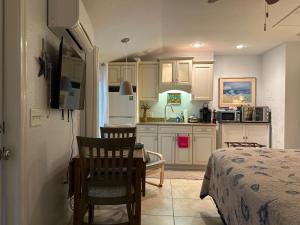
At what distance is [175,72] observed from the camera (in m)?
5.35

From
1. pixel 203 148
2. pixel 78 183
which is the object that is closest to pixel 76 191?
pixel 78 183

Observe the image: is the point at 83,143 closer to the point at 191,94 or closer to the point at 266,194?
the point at 266,194

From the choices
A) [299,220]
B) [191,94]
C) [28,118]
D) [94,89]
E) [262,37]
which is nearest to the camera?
[299,220]

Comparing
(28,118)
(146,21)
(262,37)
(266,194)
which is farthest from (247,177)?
(262,37)

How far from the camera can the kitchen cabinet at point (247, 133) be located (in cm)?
525

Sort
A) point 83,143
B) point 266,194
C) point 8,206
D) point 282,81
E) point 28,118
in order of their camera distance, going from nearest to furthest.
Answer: point 266,194
point 8,206
point 28,118
point 83,143
point 282,81

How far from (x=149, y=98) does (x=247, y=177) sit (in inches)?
152

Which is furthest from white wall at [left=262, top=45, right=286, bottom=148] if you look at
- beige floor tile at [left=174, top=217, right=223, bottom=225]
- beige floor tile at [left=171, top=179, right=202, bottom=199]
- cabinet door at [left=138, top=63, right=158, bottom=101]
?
beige floor tile at [left=174, top=217, right=223, bottom=225]

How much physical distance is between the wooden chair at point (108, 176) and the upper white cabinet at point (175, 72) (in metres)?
3.30

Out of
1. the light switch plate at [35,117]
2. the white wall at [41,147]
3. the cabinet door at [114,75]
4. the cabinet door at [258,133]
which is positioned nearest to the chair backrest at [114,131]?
the white wall at [41,147]

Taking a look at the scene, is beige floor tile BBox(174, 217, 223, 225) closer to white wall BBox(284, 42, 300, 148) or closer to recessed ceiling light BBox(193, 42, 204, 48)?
white wall BBox(284, 42, 300, 148)

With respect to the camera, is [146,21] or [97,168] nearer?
[97,168]

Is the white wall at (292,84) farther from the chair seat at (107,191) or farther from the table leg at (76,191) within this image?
the table leg at (76,191)

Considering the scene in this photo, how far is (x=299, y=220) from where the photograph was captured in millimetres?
1135
